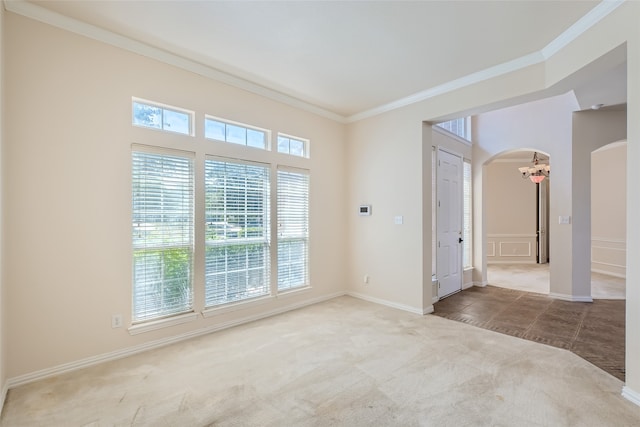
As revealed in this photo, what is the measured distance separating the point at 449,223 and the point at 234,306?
12.3ft

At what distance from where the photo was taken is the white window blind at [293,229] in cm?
419

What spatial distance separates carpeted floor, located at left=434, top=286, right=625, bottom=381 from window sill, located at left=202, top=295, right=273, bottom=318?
2419 mm

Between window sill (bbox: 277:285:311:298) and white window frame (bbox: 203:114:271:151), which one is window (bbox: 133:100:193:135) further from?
window sill (bbox: 277:285:311:298)

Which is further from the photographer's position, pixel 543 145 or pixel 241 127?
pixel 543 145

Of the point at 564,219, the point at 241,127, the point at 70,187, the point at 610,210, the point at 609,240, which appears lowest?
the point at 609,240

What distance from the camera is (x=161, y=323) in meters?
3.04

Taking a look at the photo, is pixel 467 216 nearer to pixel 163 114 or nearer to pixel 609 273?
pixel 609 273

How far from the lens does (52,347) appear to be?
250cm

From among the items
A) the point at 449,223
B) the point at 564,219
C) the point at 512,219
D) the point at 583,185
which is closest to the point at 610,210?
the point at 512,219

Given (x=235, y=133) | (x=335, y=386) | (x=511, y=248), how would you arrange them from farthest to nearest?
(x=511, y=248)
(x=235, y=133)
(x=335, y=386)

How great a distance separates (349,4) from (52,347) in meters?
3.77

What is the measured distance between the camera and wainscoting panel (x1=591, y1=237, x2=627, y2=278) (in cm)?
648

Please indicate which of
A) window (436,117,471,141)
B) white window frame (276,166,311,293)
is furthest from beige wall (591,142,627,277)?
white window frame (276,166,311,293)

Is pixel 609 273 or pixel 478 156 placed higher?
pixel 478 156
